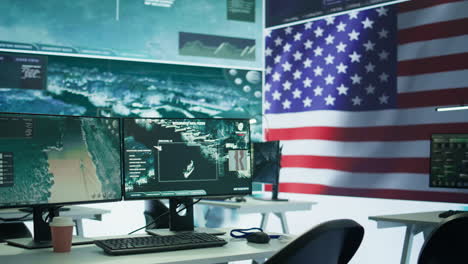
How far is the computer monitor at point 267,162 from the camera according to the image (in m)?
4.45

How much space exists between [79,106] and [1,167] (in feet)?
9.98

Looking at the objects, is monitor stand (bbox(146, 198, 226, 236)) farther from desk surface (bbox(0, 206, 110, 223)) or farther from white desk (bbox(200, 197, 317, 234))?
white desk (bbox(200, 197, 317, 234))

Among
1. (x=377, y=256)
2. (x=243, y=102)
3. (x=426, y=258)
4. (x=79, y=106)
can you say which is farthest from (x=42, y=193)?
(x=243, y=102)

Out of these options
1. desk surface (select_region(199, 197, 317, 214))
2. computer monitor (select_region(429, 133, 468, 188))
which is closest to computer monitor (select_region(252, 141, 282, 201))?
desk surface (select_region(199, 197, 317, 214))

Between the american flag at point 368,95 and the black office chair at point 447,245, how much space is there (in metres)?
2.28

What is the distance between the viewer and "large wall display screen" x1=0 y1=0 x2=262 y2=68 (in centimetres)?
475

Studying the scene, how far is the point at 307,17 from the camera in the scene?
545cm

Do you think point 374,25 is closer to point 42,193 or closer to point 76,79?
point 76,79

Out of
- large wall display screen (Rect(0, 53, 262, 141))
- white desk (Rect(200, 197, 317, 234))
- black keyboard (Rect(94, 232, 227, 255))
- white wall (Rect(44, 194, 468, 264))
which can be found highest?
large wall display screen (Rect(0, 53, 262, 141))

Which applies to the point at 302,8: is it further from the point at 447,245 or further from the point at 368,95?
the point at 447,245

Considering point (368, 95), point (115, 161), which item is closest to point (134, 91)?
point (368, 95)

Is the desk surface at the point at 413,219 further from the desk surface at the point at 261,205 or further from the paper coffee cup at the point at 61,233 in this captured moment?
the paper coffee cup at the point at 61,233

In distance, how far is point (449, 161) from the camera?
3.69 meters

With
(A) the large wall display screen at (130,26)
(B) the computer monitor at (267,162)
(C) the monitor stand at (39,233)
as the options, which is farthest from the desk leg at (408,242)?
(A) the large wall display screen at (130,26)
